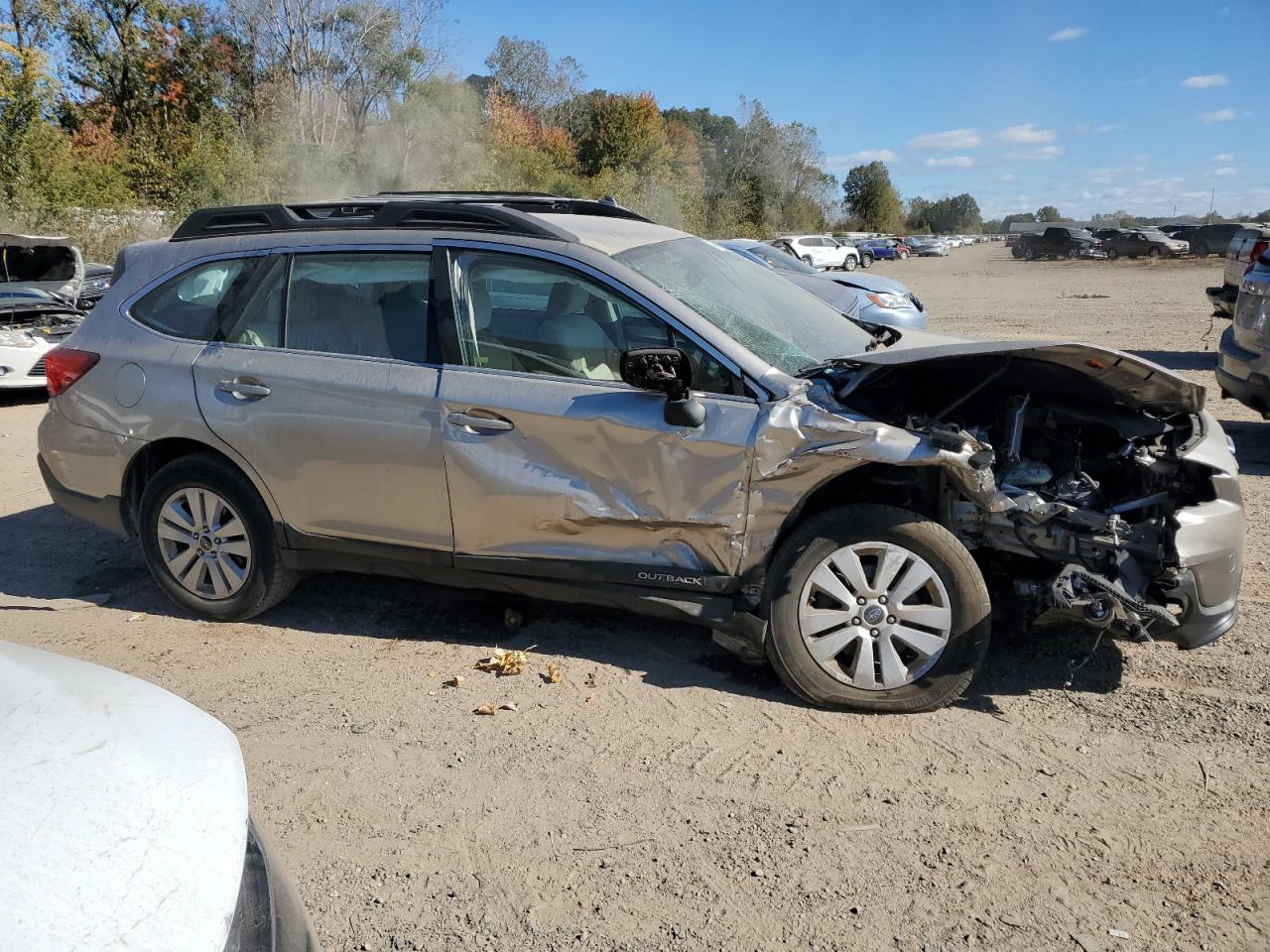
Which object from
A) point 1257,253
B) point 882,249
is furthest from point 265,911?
point 882,249

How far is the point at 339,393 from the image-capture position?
14.1 ft

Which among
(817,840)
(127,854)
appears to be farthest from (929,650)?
(127,854)

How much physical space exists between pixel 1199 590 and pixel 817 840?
169 centimetres

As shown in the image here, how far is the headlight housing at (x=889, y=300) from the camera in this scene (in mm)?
12258

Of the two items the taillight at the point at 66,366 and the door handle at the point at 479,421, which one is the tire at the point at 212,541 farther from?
the door handle at the point at 479,421

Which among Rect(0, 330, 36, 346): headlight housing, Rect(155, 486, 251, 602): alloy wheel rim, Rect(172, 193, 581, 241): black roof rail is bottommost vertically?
Rect(155, 486, 251, 602): alloy wheel rim

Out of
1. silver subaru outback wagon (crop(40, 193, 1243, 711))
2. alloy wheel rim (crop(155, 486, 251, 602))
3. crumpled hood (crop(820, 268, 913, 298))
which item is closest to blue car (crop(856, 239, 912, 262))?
crumpled hood (crop(820, 268, 913, 298))

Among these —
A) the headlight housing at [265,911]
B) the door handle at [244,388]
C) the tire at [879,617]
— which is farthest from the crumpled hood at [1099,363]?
the headlight housing at [265,911]

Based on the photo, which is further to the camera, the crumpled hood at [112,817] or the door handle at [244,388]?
the door handle at [244,388]

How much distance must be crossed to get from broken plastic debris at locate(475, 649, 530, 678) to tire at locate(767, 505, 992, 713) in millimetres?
1099

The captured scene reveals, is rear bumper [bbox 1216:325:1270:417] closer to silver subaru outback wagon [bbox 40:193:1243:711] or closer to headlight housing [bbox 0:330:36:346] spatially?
silver subaru outback wagon [bbox 40:193:1243:711]

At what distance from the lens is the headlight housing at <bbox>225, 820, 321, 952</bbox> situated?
66.6 inches

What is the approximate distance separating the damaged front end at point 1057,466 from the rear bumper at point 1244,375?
3845 millimetres

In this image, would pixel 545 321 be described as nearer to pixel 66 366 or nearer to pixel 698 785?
pixel 698 785
